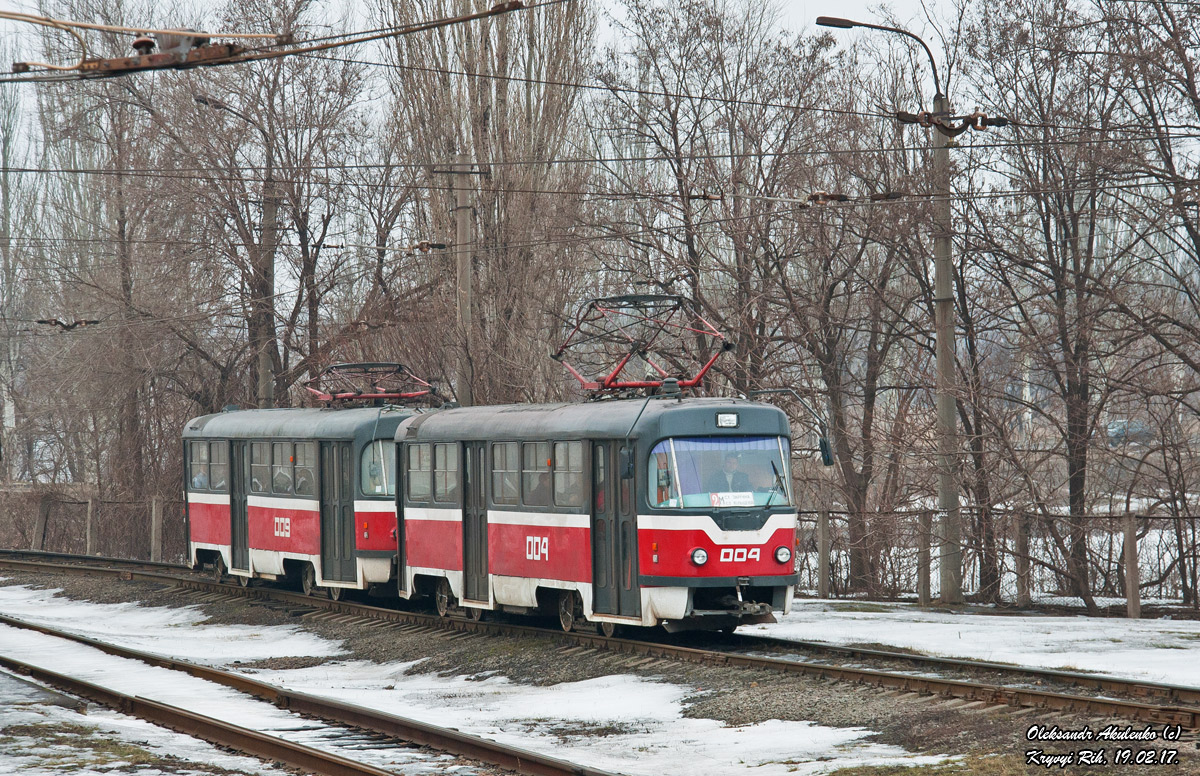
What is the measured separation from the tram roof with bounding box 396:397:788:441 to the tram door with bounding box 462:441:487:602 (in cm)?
28

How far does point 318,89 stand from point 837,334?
48.7ft

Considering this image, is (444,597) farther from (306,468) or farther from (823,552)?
(823,552)

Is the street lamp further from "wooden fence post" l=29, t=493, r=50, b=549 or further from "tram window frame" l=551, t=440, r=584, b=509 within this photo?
"wooden fence post" l=29, t=493, r=50, b=549

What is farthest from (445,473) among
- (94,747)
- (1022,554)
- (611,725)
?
(94,747)

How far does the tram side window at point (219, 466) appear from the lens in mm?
25219

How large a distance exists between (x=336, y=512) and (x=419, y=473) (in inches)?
108

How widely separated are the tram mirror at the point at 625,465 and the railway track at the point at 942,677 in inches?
69.2

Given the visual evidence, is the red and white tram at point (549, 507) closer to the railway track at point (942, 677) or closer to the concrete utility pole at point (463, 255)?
the railway track at point (942, 677)

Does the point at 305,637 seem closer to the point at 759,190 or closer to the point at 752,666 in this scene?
the point at 752,666

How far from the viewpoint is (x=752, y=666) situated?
13.9 meters

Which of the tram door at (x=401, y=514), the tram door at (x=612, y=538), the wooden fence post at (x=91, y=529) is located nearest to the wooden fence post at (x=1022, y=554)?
the tram door at (x=612, y=538)

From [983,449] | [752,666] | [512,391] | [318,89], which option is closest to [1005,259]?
[983,449]

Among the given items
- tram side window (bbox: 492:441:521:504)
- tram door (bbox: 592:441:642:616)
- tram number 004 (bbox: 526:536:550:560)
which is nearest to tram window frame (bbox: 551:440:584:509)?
tram door (bbox: 592:441:642:616)

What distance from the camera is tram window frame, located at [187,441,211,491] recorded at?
26.0 meters
